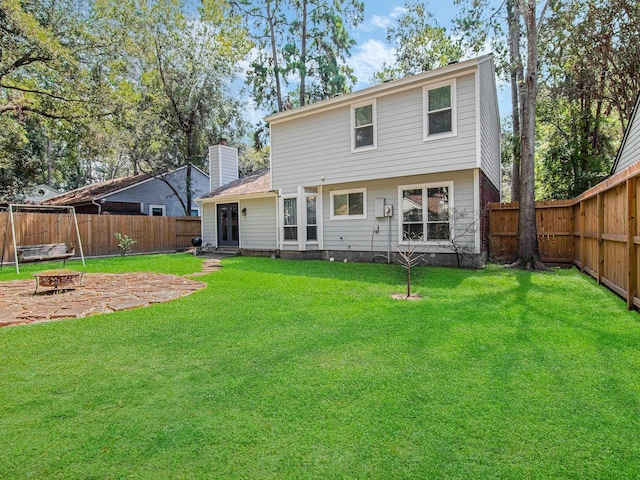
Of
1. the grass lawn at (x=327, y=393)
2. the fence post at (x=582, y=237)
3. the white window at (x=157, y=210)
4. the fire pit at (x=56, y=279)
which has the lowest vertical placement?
the grass lawn at (x=327, y=393)

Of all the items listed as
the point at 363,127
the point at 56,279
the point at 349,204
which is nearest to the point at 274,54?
the point at 363,127

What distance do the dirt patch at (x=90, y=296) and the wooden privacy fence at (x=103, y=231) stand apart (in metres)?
4.26

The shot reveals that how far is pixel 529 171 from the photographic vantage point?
947 cm

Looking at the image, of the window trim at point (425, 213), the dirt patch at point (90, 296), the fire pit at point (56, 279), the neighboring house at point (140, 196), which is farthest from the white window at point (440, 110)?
the neighboring house at point (140, 196)

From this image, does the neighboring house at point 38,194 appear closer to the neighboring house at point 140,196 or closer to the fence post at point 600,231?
the neighboring house at point 140,196

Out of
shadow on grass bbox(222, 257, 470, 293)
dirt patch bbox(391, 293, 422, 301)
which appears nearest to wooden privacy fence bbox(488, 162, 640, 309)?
shadow on grass bbox(222, 257, 470, 293)

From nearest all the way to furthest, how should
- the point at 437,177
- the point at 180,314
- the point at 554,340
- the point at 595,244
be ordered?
1. the point at 554,340
2. the point at 180,314
3. the point at 595,244
4. the point at 437,177

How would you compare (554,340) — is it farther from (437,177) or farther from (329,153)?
(329,153)

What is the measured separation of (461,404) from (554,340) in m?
2.06

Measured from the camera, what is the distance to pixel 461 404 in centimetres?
262

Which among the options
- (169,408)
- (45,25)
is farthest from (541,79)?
(45,25)

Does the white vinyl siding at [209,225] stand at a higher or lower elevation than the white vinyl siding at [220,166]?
lower

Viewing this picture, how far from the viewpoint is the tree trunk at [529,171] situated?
933 cm

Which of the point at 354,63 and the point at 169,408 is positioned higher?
the point at 354,63
